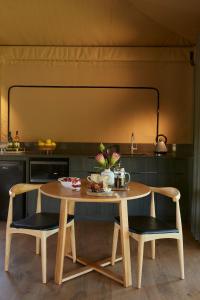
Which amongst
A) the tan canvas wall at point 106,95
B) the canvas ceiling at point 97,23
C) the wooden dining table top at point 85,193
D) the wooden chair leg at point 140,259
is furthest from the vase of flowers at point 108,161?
the tan canvas wall at point 106,95

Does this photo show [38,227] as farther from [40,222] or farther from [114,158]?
[114,158]

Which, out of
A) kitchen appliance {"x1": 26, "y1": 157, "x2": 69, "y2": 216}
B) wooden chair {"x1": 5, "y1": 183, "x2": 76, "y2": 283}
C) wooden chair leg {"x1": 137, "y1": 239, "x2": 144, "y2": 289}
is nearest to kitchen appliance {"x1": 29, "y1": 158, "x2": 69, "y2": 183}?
kitchen appliance {"x1": 26, "y1": 157, "x2": 69, "y2": 216}

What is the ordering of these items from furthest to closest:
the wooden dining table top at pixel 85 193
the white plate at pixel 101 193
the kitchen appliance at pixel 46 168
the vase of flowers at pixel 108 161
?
1. the kitchen appliance at pixel 46 168
2. the vase of flowers at pixel 108 161
3. the white plate at pixel 101 193
4. the wooden dining table top at pixel 85 193

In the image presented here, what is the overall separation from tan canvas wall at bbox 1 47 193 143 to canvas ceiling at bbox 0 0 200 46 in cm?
20

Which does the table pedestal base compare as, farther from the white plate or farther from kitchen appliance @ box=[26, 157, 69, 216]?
kitchen appliance @ box=[26, 157, 69, 216]

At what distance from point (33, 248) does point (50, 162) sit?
1.34 m

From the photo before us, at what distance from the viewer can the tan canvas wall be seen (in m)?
5.10

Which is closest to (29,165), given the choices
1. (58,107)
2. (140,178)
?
(58,107)

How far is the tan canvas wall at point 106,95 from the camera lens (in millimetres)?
5102

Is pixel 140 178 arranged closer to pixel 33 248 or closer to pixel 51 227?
pixel 33 248

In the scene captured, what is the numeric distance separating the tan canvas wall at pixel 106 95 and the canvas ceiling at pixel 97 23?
20 cm

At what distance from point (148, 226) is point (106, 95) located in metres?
2.73

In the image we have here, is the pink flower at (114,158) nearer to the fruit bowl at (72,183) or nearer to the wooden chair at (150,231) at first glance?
the fruit bowl at (72,183)

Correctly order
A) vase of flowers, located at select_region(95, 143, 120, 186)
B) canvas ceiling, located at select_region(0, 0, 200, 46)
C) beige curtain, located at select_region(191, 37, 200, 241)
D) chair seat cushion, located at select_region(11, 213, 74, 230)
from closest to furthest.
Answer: chair seat cushion, located at select_region(11, 213, 74, 230), vase of flowers, located at select_region(95, 143, 120, 186), beige curtain, located at select_region(191, 37, 200, 241), canvas ceiling, located at select_region(0, 0, 200, 46)
